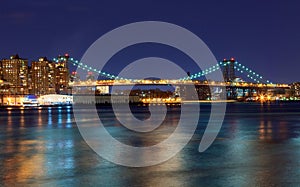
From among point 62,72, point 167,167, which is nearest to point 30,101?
point 62,72

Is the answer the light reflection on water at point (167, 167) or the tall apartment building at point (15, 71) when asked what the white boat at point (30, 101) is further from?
the light reflection on water at point (167, 167)

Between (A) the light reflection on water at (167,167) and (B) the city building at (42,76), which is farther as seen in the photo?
(B) the city building at (42,76)

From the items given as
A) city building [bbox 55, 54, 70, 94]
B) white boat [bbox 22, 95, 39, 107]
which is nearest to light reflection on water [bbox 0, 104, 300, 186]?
white boat [bbox 22, 95, 39, 107]

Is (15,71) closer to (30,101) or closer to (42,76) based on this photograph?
(42,76)

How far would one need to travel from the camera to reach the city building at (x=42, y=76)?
184 meters

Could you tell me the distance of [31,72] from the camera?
191 metres

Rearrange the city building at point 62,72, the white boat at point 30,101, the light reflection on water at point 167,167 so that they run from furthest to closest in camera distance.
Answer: the city building at point 62,72
the white boat at point 30,101
the light reflection on water at point 167,167

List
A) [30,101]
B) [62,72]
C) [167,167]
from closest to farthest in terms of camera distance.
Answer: [167,167]
[30,101]
[62,72]

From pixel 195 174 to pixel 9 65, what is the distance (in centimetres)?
18712

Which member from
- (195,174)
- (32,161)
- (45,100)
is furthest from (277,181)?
(45,100)

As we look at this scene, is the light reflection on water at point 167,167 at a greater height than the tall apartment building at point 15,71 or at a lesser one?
lesser

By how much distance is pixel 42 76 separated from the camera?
614ft

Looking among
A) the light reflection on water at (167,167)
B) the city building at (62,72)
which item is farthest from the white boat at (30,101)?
the light reflection on water at (167,167)

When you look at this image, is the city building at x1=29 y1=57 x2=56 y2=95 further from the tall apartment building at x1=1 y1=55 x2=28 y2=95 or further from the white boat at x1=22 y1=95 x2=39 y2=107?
the white boat at x1=22 y1=95 x2=39 y2=107
